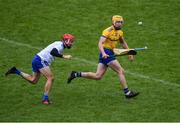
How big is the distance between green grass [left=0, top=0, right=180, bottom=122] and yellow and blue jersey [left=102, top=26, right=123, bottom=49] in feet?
4.75

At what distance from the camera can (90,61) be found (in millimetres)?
19484

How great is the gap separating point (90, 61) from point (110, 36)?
12.6 feet

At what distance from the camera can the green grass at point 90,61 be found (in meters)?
15.0

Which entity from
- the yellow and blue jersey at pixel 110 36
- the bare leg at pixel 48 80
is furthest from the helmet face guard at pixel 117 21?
the bare leg at pixel 48 80

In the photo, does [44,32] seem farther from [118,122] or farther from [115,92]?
[118,122]

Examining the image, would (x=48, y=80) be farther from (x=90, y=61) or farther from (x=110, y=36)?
(x=90, y=61)

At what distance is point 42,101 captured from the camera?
51.1 feet

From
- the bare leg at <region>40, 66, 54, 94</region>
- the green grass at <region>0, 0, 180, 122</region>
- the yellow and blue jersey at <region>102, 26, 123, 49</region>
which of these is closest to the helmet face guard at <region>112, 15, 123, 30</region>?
the yellow and blue jersey at <region>102, 26, 123, 49</region>

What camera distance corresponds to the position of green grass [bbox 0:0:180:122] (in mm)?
14969

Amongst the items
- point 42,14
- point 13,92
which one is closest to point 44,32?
point 42,14

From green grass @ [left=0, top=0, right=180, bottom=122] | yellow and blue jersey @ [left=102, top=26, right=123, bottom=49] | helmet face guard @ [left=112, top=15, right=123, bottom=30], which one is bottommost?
green grass @ [left=0, top=0, right=180, bottom=122]

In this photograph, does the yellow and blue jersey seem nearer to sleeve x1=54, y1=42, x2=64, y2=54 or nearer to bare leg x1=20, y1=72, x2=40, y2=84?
sleeve x1=54, y1=42, x2=64, y2=54

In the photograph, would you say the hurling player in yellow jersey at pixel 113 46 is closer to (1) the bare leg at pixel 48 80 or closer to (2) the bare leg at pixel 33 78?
(1) the bare leg at pixel 48 80

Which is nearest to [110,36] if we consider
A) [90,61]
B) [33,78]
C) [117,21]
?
[117,21]
